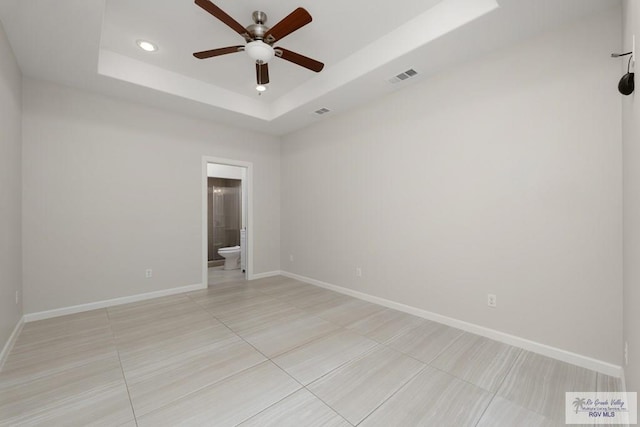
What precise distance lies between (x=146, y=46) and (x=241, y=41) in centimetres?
106

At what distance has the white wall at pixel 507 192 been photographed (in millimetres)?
2037

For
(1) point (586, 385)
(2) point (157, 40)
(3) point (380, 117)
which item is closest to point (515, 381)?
(1) point (586, 385)

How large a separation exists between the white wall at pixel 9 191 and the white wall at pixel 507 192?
11.8ft

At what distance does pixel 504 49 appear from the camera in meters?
2.51

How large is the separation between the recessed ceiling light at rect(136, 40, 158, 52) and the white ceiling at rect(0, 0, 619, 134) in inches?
2.4

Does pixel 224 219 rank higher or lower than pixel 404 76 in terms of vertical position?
lower

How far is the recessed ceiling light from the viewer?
2848 mm

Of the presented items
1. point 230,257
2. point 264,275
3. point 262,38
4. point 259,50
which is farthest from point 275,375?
point 230,257

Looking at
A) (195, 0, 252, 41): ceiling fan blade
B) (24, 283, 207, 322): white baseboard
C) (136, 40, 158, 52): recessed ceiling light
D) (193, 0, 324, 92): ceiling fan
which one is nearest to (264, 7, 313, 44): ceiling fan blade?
(193, 0, 324, 92): ceiling fan

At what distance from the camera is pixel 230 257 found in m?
6.05

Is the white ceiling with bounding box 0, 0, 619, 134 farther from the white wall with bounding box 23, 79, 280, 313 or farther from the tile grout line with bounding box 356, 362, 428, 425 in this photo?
the tile grout line with bounding box 356, 362, 428, 425

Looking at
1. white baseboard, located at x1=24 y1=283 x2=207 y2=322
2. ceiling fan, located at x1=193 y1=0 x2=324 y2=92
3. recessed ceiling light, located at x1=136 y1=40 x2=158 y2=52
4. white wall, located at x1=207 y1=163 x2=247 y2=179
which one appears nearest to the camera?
ceiling fan, located at x1=193 y1=0 x2=324 y2=92

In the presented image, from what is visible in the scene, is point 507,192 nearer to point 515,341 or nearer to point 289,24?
point 515,341

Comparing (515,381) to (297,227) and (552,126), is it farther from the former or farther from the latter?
(297,227)
